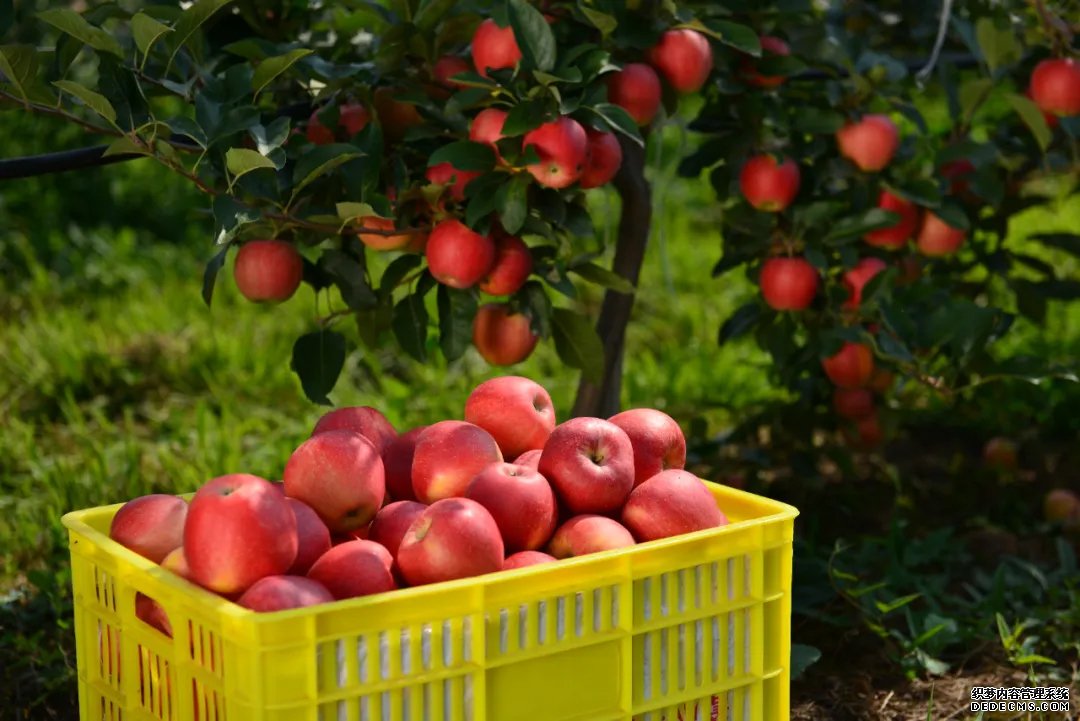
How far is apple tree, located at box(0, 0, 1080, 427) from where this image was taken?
5.98 feet

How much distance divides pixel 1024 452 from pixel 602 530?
166 centimetres

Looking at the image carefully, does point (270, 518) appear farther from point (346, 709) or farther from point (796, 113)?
point (796, 113)

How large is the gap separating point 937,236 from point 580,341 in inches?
26.0

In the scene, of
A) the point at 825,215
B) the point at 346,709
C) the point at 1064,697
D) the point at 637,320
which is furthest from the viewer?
the point at 637,320

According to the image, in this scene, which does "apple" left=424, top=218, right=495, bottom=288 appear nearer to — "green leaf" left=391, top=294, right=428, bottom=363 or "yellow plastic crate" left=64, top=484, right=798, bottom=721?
"green leaf" left=391, top=294, right=428, bottom=363

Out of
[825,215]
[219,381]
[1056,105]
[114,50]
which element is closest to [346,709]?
[114,50]

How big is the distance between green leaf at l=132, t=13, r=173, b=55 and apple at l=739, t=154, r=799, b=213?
0.95 meters

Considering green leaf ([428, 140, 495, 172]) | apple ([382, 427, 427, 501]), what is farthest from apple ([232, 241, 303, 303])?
apple ([382, 427, 427, 501])

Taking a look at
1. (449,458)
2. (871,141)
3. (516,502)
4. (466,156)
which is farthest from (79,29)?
(871,141)

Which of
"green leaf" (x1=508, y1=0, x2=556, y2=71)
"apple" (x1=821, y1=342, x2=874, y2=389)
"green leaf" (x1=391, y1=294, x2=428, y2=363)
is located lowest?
"apple" (x1=821, y1=342, x2=874, y2=389)

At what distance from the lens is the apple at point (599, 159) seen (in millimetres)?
1926

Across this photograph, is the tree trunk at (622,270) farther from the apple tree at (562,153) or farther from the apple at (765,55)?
the apple at (765,55)

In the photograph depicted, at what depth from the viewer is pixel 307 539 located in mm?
1431

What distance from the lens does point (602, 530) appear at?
1.47 meters
